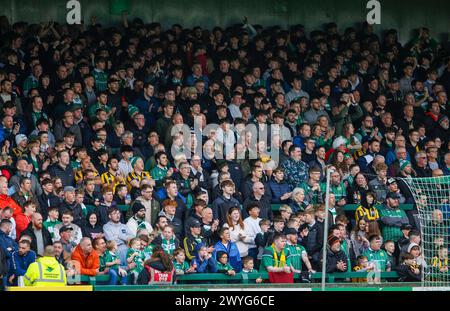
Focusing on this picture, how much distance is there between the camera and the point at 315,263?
1716cm

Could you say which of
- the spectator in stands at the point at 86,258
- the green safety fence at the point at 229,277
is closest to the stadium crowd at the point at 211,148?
the spectator in stands at the point at 86,258

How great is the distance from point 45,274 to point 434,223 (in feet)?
19.0

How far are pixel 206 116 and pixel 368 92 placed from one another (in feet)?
10.8

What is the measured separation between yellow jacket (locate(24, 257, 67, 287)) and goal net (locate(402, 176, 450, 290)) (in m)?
4.44

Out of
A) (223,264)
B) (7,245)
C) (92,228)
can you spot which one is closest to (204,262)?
(223,264)

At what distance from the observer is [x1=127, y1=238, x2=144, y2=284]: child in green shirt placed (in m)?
16.2

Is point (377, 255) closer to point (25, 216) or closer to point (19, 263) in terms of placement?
point (25, 216)

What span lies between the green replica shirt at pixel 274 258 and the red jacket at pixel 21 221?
2.89 metres

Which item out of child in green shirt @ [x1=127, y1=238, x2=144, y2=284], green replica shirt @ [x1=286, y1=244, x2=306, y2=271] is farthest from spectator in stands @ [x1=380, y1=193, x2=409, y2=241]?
child in green shirt @ [x1=127, y1=238, x2=144, y2=284]

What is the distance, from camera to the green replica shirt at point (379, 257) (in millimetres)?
17344

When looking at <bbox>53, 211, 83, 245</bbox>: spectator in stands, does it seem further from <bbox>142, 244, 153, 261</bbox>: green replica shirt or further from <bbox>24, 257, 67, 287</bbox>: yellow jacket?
<bbox>24, 257, 67, 287</bbox>: yellow jacket

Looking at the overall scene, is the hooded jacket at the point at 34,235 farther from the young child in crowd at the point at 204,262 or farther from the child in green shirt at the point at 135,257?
the young child in crowd at the point at 204,262
